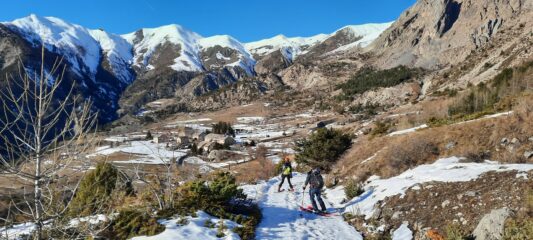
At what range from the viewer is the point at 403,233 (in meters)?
12.0

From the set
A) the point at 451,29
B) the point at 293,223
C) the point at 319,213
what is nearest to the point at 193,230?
the point at 293,223

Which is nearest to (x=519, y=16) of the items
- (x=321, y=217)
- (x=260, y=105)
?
(x=260, y=105)

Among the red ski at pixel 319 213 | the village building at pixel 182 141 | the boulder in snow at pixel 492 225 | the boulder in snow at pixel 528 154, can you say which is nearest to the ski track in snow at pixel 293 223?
the red ski at pixel 319 213

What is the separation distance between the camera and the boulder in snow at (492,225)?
31.8ft

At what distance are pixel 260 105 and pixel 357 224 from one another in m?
178

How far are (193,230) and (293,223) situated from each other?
378cm

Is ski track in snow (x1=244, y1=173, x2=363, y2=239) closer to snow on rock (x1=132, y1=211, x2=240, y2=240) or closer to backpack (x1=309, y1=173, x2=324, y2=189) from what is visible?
snow on rock (x1=132, y1=211, x2=240, y2=240)

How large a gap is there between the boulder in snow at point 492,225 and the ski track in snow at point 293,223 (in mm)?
3617

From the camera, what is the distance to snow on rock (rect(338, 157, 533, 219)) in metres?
13.9

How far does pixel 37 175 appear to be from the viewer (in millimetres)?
5711

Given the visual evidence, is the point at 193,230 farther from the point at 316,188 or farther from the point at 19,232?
the point at 316,188

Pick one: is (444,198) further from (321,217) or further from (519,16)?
(519,16)

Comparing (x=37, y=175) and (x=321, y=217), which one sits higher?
(x=37, y=175)

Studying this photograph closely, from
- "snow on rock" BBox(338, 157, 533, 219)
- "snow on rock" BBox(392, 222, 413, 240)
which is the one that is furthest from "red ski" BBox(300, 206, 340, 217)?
"snow on rock" BBox(392, 222, 413, 240)
